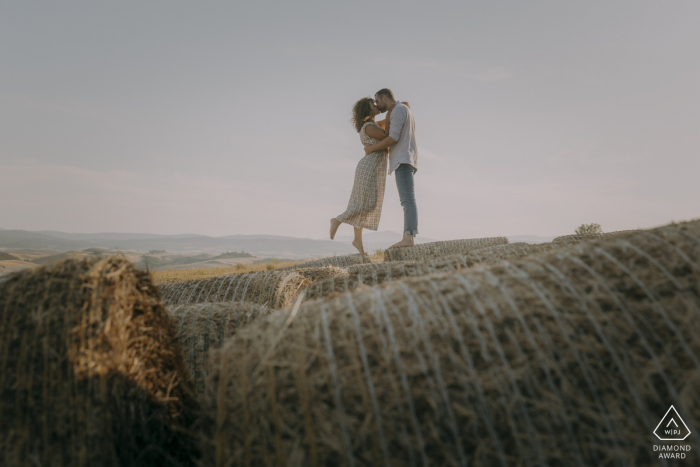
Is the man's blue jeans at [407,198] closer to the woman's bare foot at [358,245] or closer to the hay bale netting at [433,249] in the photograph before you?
the hay bale netting at [433,249]

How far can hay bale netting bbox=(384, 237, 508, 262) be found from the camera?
20.6 feet

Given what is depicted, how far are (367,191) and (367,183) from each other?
16cm

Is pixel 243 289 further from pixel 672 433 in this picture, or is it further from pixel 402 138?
pixel 402 138

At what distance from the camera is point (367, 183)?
6762mm

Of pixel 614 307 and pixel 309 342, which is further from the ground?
pixel 614 307

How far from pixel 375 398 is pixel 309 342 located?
298 millimetres

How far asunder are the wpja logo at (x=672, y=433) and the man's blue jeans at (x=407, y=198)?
5106mm

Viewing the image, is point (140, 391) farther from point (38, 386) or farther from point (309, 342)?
point (309, 342)

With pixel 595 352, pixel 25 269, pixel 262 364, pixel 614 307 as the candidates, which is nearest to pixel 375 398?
pixel 262 364

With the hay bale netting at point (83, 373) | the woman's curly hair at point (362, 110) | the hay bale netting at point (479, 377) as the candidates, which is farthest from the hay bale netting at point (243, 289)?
the woman's curly hair at point (362, 110)

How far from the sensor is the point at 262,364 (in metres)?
1.21

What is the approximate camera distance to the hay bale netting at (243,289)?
3350 mm

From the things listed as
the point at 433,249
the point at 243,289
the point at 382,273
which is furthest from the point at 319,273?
the point at 433,249

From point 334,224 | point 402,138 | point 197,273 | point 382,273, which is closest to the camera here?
point 382,273
